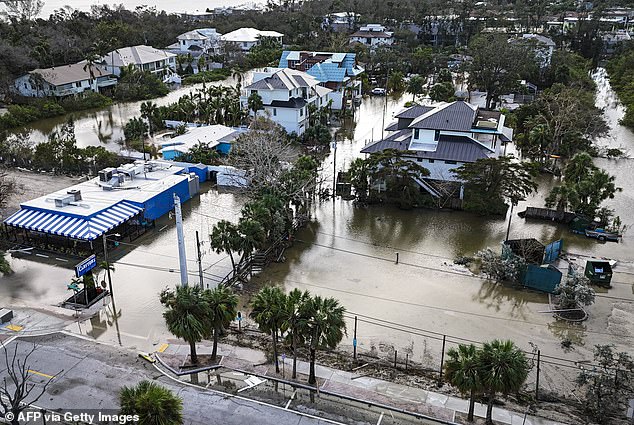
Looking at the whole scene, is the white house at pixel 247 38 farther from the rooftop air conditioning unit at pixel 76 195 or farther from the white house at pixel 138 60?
the rooftop air conditioning unit at pixel 76 195

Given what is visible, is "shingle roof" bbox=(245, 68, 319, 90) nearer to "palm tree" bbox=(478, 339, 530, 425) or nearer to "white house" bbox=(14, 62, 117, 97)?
"white house" bbox=(14, 62, 117, 97)

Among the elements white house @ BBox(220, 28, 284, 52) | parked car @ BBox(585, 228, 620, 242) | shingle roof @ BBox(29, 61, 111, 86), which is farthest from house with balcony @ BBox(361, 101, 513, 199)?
white house @ BBox(220, 28, 284, 52)

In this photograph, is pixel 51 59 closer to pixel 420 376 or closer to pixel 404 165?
pixel 404 165

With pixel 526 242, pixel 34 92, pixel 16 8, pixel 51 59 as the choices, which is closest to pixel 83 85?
pixel 34 92

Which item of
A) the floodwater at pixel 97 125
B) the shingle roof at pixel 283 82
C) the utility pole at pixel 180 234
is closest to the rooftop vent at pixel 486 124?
the shingle roof at pixel 283 82

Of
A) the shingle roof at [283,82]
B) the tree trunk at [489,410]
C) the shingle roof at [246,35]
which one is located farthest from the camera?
the shingle roof at [246,35]
